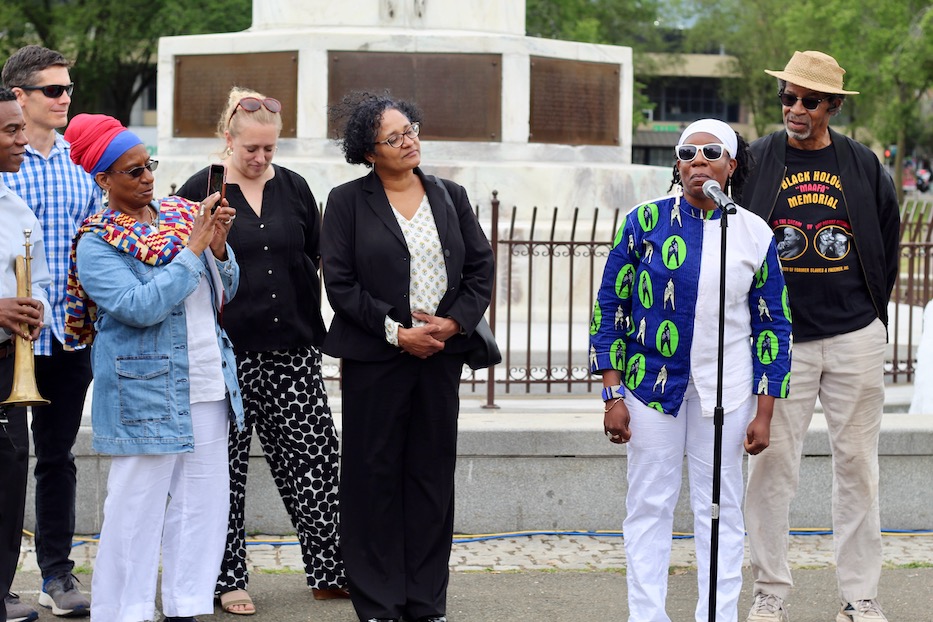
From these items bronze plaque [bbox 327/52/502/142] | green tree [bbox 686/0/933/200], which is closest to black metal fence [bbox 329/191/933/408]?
bronze plaque [bbox 327/52/502/142]

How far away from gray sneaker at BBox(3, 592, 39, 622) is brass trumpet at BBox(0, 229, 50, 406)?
3.65 feet

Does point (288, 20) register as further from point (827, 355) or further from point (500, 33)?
point (827, 355)

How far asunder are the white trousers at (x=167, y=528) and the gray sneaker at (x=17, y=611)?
612 mm

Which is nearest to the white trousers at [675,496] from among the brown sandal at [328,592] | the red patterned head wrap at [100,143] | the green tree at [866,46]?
the brown sandal at [328,592]

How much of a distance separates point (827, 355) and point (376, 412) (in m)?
1.76

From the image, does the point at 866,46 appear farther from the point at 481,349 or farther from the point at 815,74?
the point at 481,349

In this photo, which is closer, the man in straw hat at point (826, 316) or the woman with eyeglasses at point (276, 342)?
the man in straw hat at point (826, 316)

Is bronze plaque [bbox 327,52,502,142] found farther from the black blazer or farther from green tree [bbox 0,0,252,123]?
green tree [bbox 0,0,252,123]

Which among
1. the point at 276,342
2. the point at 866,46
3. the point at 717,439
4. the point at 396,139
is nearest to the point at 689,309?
the point at 717,439

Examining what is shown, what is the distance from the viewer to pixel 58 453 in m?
5.65

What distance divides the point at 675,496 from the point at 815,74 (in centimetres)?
172

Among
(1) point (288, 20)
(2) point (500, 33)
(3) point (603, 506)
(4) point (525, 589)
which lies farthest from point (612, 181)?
(4) point (525, 589)

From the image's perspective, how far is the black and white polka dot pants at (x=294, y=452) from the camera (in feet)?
18.4

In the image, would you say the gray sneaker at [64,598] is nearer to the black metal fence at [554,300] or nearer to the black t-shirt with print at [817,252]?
the black metal fence at [554,300]
